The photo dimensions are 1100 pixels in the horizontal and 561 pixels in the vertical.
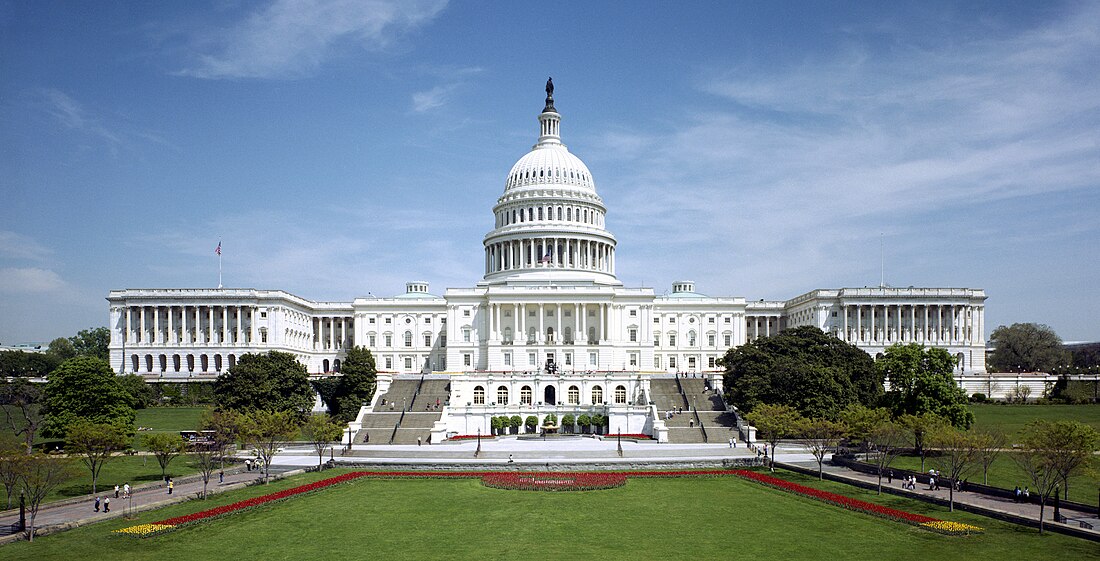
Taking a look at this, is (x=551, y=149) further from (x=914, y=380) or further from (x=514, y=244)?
(x=914, y=380)

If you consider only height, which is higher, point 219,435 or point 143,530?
point 219,435

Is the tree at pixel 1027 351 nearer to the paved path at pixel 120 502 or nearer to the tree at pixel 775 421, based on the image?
the tree at pixel 775 421

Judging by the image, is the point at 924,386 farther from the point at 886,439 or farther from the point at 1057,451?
the point at 1057,451

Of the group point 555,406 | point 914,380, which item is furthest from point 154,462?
point 914,380

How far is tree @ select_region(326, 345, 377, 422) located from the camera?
88562mm

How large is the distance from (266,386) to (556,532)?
48877 millimetres

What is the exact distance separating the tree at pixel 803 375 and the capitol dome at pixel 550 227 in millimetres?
43417

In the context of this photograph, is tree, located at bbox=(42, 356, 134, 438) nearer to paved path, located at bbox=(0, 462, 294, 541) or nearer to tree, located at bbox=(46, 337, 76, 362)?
paved path, located at bbox=(0, 462, 294, 541)

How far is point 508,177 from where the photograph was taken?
5492 inches

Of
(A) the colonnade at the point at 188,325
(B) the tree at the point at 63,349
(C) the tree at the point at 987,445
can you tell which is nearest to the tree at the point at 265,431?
(C) the tree at the point at 987,445

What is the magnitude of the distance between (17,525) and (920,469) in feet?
171

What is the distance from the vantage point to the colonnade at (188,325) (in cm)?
12406

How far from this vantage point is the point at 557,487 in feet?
168

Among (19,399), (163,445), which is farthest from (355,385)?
(163,445)
